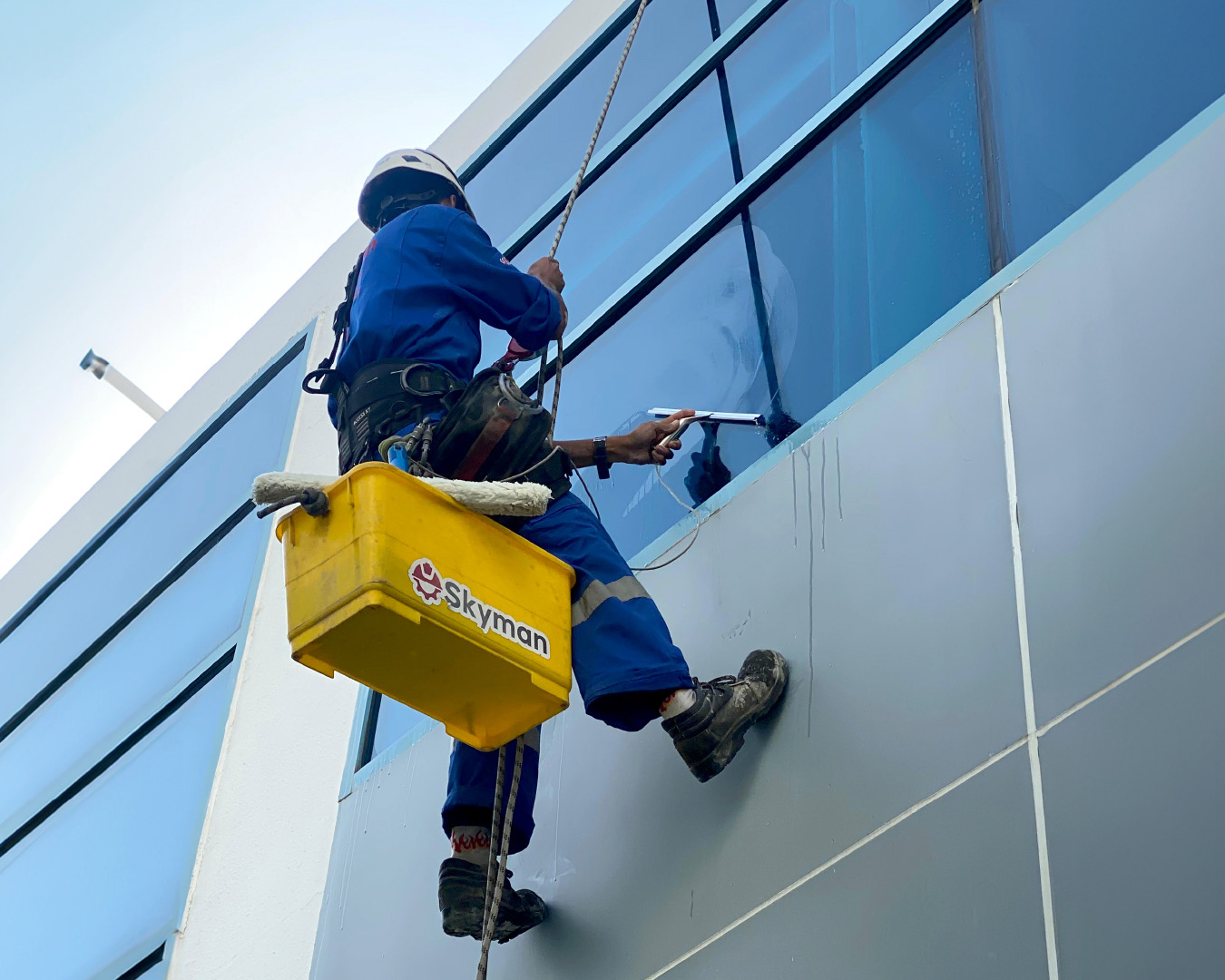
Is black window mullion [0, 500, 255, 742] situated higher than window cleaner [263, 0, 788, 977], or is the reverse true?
black window mullion [0, 500, 255, 742]

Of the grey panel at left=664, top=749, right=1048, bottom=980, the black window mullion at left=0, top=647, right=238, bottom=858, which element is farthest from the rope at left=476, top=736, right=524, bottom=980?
the black window mullion at left=0, top=647, right=238, bottom=858

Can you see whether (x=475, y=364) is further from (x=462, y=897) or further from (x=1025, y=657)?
(x=1025, y=657)

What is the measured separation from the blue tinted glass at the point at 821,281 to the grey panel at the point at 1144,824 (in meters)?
1.35

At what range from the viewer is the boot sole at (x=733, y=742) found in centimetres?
331

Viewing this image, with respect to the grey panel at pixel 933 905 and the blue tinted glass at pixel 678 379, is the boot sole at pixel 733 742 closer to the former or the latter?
the grey panel at pixel 933 905

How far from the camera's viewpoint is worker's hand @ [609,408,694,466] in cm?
395

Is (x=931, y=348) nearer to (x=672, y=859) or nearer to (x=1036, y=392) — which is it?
(x=1036, y=392)

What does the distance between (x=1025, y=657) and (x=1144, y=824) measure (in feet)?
1.47

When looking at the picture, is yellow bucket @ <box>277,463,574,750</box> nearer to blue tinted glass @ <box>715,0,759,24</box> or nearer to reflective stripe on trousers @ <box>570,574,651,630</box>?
reflective stripe on trousers @ <box>570,574,651,630</box>

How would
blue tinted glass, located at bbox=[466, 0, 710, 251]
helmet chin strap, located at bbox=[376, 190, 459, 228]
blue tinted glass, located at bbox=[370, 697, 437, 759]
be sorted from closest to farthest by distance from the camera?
helmet chin strap, located at bbox=[376, 190, 459, 228]
blue tinted glass, located at bbox=[370, 697, 437, 759]
blue tinted glass, located at bbox=[466, 0, 710, 251]

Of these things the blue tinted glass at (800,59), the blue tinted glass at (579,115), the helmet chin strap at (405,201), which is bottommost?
the helmet chin strap at (405,201)

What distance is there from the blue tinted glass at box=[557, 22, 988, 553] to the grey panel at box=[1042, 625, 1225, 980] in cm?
135

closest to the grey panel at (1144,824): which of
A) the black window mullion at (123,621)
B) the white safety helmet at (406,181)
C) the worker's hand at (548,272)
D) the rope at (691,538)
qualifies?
the rope at (691,538)

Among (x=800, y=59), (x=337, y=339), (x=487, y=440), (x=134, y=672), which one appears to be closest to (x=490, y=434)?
(x=487, y=440)
